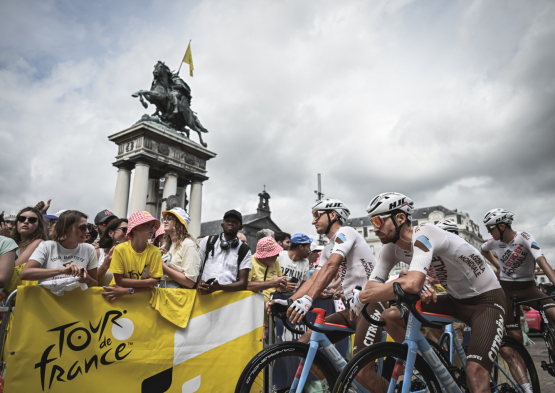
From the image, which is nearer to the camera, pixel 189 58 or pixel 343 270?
pixel 343 270

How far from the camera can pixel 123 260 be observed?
375 centimetres

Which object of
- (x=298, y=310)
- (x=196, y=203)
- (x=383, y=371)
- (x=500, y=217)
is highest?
(x=196, y=203)

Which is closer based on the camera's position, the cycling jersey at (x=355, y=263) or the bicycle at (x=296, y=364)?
the bicycle at (x=296, y=364)

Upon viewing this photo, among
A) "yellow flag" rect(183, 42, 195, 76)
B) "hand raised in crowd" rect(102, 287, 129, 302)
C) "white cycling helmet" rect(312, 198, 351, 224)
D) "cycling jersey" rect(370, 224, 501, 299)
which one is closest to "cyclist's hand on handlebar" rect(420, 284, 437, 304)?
"cycling jersey" rect(370, 224, 501, 299)

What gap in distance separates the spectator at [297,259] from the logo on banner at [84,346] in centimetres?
275

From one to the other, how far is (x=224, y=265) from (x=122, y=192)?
22544 mm

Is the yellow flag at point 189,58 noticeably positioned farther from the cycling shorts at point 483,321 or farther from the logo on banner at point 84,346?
the cycling shorts at point 483,321

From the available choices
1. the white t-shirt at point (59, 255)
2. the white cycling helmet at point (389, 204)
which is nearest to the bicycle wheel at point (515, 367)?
the white cycling helmet at point (389, 204)

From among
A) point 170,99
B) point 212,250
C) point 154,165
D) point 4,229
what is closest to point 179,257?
point 212,250

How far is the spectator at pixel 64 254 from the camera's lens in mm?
3291

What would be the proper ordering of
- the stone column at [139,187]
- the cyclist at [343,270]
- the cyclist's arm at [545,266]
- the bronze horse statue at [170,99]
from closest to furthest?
the cyclist at [343,270], the cyclist's arm at [545,266], the stone column at [139,187], the bronze horse statue at [170,99]

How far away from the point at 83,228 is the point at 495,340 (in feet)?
12.0

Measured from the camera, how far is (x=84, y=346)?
11.5ft

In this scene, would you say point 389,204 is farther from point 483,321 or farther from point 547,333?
point 547,333
